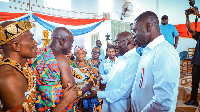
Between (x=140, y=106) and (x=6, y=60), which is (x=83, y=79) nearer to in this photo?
(x=140, y=106)

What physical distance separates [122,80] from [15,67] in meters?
1.11

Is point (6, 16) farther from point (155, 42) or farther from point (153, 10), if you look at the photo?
point (153, 10)

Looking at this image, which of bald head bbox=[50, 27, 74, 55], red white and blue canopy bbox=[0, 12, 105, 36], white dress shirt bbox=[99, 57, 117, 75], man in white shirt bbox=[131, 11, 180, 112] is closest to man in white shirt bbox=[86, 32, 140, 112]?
man in white shirt bbox=[131, 11, 180, 112]

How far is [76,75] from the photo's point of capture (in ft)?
6.05

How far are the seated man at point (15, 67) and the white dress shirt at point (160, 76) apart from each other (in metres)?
0.90

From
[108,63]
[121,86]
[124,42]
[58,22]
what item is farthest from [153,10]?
[121,86]

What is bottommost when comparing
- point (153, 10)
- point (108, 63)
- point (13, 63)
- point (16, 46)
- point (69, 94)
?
point (69, 94)

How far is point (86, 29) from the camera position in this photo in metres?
7.76

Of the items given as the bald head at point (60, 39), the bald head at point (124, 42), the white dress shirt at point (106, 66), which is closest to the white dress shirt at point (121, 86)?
the bald head at point (124, 42)

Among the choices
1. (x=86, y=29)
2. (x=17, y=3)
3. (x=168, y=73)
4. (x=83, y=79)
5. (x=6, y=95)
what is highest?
(x=17, y=3)

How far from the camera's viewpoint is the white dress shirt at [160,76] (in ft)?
3.11

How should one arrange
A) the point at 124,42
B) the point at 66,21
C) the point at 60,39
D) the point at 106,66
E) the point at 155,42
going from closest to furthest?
the point at 155,42, the point at 60,39, the point at 124,42, the point at 106,66, the point at 66,21

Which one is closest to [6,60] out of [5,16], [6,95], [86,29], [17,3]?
[6,95]

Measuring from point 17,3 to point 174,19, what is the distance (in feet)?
30.7
